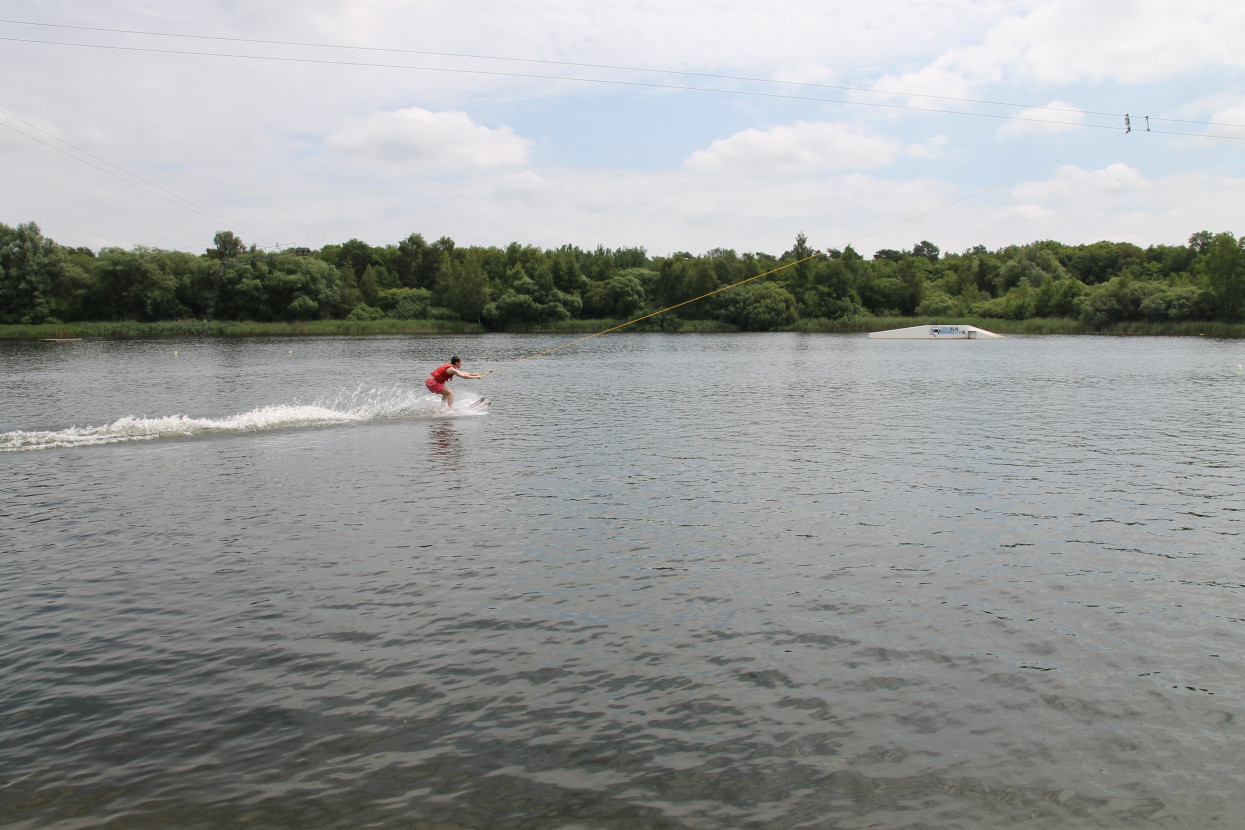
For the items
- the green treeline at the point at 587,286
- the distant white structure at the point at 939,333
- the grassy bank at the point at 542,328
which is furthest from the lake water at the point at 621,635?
the green treeline at the point at 587,286

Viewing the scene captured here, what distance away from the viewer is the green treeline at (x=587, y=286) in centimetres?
10681

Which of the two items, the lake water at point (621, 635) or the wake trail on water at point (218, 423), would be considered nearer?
the lake water at point (621, 635)

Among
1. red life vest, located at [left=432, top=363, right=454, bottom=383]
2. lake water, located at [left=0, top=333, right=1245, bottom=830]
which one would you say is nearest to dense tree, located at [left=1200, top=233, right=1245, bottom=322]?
lake water, located at [left=0, top=333, right=1245, bottom=830]

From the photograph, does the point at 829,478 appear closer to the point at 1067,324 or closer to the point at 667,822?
the point at 667,822

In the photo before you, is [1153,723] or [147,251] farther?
→ [147,251]

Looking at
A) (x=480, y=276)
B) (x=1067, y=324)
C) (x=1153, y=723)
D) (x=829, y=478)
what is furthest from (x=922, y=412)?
(x=480, y=276)

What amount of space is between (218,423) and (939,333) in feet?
319

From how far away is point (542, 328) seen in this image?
434 ft

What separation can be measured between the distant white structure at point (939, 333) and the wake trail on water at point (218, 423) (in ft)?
285

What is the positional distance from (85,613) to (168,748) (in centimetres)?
409

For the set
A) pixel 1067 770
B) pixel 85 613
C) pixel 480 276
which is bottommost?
pixel 1067 770

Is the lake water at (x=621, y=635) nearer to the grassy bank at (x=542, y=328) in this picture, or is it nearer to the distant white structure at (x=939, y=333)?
the distant white structure at (x=939, y=333)

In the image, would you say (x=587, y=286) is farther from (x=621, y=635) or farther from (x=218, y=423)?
(x=621, y=635)

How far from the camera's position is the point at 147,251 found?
11625 cm
